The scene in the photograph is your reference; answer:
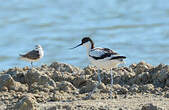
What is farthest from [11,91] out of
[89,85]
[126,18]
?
[126,18]

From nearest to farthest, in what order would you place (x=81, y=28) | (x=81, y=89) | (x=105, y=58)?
(x=105, y=58) < (x=81, y=89) < (x=81, y=28)

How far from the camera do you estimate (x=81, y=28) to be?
2441 centimetres

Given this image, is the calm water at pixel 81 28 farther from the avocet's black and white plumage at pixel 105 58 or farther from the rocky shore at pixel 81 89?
the avocet's black and white plumage at pixel 105 58

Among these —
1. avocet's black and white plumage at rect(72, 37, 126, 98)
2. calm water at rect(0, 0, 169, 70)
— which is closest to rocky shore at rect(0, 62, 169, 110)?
avocet's black and white plumage at rect(72, 37, 126, 98)

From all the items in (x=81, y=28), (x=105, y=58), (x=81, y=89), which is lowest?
(x=81, y=89)

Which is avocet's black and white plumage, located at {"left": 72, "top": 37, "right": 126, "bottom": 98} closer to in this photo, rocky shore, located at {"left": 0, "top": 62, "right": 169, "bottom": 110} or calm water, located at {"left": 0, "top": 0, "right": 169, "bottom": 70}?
rocky shore, located at {"left": 0, "top": 62, "right": 169, "bottom": 110}

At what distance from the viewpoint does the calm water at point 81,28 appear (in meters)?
21.0

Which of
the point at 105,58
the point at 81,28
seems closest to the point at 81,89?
the point at 105,58

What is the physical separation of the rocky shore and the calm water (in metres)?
5.49

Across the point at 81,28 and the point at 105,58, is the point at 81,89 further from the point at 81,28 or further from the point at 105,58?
the point at 81,28

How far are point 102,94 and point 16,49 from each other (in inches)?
402

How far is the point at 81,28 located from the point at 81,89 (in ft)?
40.1

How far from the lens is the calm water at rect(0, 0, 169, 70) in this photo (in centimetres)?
2100

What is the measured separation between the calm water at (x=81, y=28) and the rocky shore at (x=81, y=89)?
18.0 feet
